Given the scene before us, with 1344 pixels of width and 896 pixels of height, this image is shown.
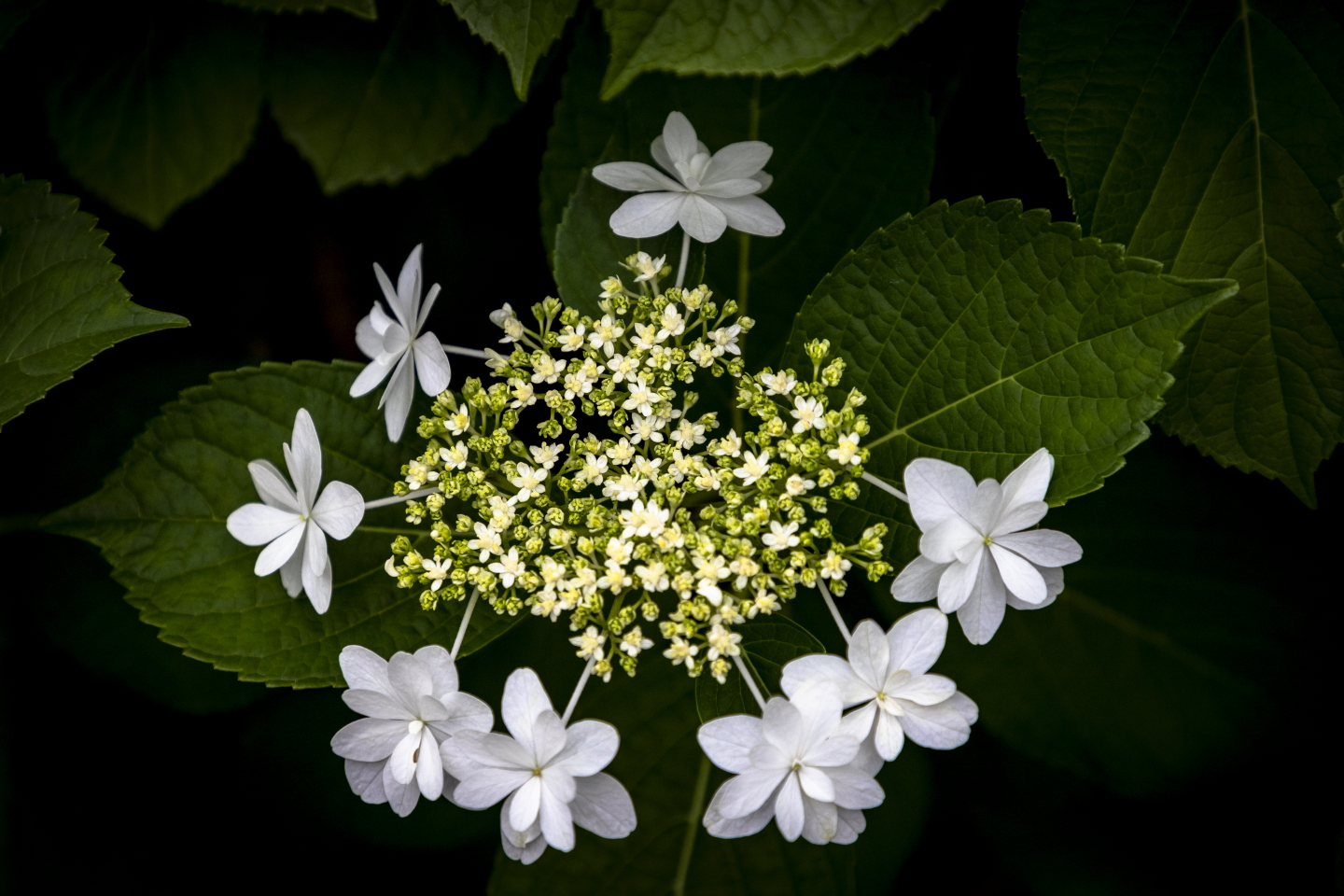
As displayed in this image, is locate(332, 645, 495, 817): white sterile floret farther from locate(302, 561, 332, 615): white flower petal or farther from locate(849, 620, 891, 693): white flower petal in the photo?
locate(849, 620, 891, 693): white flower petal

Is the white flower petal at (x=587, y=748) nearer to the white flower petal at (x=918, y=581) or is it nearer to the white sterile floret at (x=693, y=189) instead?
the white flower petal at (x=918, y=581)

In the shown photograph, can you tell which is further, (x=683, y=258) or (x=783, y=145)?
(x=783, y=145)

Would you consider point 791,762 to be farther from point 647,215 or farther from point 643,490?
point 647,215

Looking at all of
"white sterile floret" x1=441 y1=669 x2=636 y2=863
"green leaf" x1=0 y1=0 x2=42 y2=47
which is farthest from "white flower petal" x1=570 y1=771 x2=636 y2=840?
"green leaf" x1=0 y1=0 x2=42 y2=47

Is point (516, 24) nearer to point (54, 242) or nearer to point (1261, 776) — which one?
point (54, 242)

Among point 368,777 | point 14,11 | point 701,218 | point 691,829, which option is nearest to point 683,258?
point 701,218
